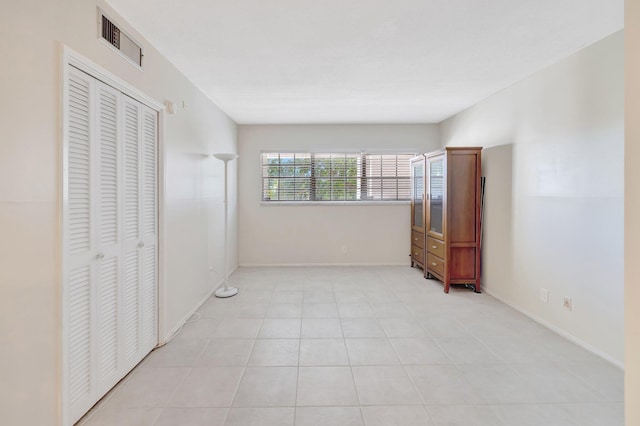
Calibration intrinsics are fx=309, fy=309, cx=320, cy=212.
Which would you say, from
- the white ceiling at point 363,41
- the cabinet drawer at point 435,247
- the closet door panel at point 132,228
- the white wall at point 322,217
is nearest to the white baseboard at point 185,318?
the closet door panel at point 132,228

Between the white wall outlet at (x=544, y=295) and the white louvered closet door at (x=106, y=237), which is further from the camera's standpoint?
the white wall outlet at (x=544, y=295)

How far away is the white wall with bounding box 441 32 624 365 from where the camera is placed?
231 cm

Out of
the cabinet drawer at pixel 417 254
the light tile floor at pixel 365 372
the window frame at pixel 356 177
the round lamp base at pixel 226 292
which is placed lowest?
the light tile floor at pixel 365 372

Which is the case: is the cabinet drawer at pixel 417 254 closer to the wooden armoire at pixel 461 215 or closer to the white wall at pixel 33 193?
the wooden armoire at pixel 461 215

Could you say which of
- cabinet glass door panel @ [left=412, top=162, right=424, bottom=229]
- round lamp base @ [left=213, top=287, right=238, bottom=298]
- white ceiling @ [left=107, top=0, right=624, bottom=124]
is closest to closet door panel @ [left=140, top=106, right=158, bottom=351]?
white ceiling @ [left=107, top=0, right=624, bottom=124]

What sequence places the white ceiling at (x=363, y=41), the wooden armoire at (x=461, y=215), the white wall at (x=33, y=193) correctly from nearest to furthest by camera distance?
the white wall at (x=33, y=193) → the white ceiling at (x=363, y=41) → the wooden armoire at (x=461, y=215)

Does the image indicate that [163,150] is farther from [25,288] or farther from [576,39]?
[576,39]

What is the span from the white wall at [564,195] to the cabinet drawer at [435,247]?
0.53 m

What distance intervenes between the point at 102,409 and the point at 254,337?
3.76 feet

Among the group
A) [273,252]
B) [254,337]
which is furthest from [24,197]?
[273,252]

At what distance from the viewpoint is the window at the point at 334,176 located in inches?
213

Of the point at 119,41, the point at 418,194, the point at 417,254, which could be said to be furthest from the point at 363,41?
the point at 417,254

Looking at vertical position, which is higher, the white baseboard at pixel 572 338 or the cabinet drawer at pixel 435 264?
the cabinet drawer at pixel 435 264

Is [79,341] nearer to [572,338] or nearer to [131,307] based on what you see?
[131,307]
